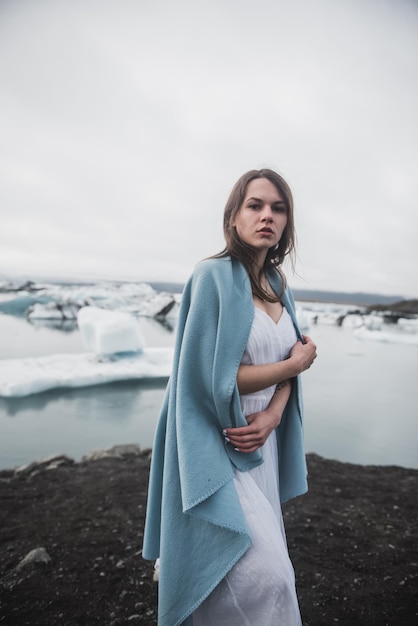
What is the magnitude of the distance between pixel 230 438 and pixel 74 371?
305 inches

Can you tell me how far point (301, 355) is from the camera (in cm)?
118

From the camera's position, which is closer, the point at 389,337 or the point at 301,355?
the point at 301,355

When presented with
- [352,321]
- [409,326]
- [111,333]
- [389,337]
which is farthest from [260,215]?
[409,326]

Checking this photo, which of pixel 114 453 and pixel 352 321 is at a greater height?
pixel 114 453

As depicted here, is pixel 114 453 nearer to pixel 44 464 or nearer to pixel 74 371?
pixel 44 464

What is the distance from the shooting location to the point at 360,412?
23.7 feet

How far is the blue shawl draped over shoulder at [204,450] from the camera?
0.98 meters

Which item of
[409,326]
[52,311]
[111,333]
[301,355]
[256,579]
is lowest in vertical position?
[52,311]

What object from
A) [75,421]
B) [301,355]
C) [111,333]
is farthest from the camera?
[111,333]

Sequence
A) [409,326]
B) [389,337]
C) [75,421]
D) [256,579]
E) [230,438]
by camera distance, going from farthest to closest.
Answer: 1. [409,326]
2. [389,337]
3. [75,421]
4. [230,438]
5. [256,579]

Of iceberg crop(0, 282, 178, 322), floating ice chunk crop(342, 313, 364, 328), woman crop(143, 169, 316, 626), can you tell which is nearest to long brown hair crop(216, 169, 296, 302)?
woman crop(143, 169, 316, 626)

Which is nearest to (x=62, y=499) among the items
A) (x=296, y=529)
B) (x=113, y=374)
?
(x=296, y=529)

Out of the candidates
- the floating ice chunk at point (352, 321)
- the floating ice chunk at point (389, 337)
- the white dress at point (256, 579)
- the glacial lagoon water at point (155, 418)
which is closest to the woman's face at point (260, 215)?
the white dress at point (256, 579)

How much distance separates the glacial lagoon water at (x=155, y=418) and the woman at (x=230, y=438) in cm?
424
